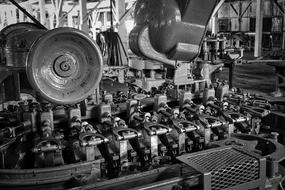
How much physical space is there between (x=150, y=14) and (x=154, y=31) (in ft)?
0.30

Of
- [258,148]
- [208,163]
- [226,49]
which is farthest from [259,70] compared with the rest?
[208,163]

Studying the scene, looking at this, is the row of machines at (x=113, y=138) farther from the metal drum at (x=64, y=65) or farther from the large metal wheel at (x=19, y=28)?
the large metal wheel at (x=19, y=28)

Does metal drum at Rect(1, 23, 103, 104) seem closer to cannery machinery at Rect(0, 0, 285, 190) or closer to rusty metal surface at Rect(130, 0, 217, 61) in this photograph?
cannery machinery at Rect(0, 0, 285, 190)

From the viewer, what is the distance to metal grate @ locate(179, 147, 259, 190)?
77.4 inches

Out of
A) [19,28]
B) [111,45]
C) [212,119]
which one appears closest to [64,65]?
[19,28]

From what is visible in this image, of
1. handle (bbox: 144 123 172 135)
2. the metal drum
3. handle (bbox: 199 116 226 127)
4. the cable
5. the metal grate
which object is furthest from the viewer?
the cable

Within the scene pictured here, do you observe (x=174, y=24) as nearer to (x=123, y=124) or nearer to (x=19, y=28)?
(x=123, y=124)

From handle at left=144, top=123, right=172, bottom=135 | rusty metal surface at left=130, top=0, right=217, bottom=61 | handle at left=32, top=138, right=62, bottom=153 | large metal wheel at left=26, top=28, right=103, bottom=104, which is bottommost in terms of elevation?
handle at left=32, top=138, right=62, bottom=153

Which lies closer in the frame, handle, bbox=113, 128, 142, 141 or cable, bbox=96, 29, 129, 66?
handle, bbox=113, 128, 142, 141

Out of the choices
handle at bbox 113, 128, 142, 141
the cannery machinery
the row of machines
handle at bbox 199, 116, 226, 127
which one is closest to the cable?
the cannery machinery

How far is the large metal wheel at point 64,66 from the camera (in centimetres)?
171

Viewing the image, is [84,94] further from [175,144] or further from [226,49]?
[226,49]

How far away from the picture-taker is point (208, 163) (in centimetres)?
204

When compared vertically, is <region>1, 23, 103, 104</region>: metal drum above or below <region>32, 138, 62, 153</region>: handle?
above
